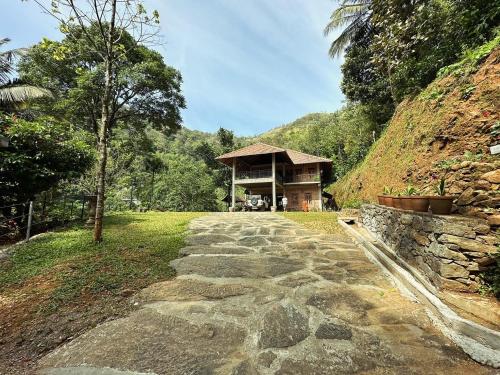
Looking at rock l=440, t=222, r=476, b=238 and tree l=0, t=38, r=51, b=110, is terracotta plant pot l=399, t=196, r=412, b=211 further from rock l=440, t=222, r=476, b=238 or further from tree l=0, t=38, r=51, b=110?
tree l=0, t=38, r=51, b=110

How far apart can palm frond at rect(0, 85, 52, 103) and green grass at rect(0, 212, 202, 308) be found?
930 cm

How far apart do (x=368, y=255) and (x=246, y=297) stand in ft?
9.40

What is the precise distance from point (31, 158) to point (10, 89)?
8.45 m

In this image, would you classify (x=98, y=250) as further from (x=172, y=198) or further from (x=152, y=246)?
(x=172, y=198)

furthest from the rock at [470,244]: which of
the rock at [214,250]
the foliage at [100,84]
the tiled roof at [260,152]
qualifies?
the tiled roof at [260,152]

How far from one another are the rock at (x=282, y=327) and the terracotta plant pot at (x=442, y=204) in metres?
2.23

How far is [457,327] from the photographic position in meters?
2.24

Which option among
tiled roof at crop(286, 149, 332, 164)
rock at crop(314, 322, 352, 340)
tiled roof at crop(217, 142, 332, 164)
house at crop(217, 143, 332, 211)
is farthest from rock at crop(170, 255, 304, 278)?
tiled roof at crop(286, 149, 332, 164)

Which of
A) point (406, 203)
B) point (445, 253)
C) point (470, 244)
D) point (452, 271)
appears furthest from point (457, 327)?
point (406, 203)

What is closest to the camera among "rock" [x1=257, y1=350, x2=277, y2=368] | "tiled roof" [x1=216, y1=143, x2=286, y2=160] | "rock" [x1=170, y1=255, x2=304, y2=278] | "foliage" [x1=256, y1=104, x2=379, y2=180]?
"rock" [x1=257, y1=350, x2=277, y2=368]

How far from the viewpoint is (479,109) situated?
5422mm

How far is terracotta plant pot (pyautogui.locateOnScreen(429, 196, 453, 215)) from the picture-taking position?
3139mm

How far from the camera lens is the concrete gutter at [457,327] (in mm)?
1957

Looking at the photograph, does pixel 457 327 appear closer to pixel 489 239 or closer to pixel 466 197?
pixel 489 239
